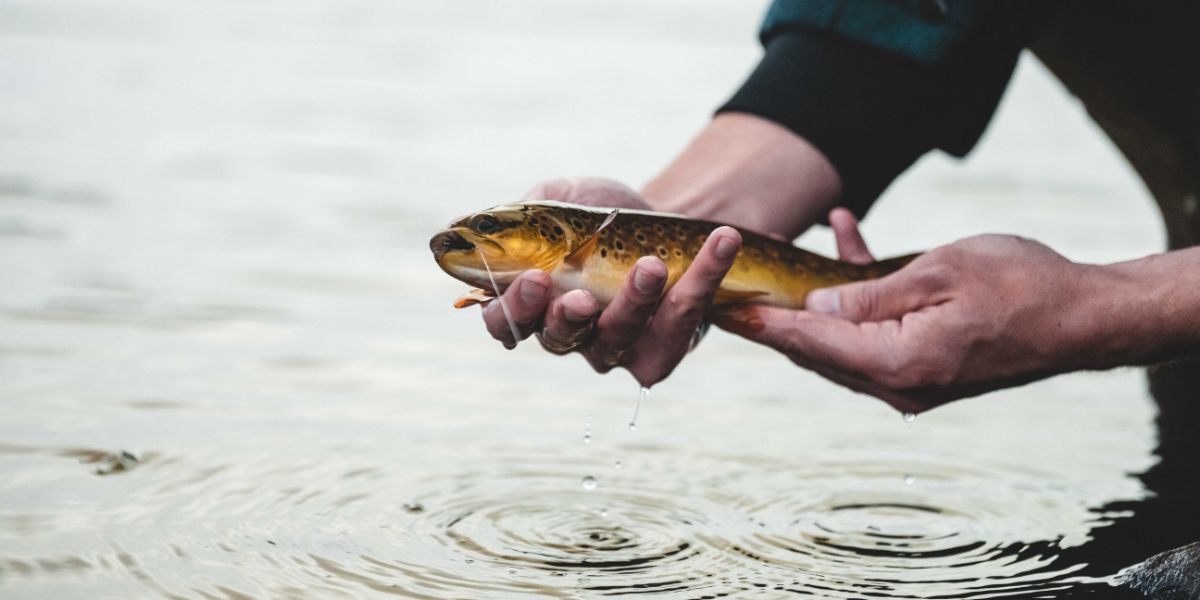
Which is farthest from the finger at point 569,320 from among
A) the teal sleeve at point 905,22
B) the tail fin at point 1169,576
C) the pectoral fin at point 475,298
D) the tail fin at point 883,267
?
the teal sleeve at point 905,22

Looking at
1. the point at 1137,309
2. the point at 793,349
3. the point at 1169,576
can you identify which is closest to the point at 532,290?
the point at 793,349

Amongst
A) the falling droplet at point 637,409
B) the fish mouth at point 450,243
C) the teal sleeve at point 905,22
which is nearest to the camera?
the fish mouth at point 450,243

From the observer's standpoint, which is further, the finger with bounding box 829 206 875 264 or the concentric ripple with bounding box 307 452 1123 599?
the finger with bounding box 829 206 875 264

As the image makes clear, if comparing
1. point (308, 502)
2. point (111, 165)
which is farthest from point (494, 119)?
point (308, 502)

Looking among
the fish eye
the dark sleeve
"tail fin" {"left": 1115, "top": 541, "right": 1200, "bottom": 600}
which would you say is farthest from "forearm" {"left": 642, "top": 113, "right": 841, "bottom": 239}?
"tail fin" {"left": 1115, "top": 541, "right": 1200, "bottom": 600}

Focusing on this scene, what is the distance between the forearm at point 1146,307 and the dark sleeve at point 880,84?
41.1 inches

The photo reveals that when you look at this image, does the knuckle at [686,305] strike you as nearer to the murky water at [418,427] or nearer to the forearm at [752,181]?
the murky water at [418,427]

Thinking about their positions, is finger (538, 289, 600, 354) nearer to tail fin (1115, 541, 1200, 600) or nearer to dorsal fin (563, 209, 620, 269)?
dorsal fin (563, 209, 620, 269)

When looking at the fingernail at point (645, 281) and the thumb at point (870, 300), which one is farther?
the thumb at point (870, 300)

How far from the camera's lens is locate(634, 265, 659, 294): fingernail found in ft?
10.1

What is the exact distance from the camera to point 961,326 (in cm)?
331

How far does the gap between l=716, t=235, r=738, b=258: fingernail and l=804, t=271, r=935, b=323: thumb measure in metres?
0.53

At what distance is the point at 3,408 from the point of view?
4.39 m

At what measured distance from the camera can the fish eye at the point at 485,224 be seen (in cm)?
307
